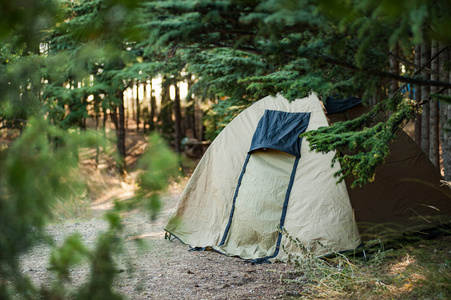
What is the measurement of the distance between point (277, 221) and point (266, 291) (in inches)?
47.2

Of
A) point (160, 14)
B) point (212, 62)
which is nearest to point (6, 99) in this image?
point (160, 14)

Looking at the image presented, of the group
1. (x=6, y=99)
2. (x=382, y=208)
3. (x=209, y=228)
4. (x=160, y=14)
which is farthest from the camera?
(x=209, y=228)

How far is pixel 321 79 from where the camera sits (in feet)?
9.63

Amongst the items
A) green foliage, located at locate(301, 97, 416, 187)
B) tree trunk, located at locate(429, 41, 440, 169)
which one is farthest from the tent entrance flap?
tree trunk, located at locate(429, 41, 440, 169)

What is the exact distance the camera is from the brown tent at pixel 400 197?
4504mm

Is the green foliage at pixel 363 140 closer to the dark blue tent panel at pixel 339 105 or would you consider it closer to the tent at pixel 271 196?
the tent at pixel 271 196

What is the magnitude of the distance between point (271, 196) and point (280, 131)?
803 millimetres

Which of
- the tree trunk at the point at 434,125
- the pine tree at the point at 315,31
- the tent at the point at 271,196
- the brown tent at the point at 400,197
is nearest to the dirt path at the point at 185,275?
the tent at the point at 271,196

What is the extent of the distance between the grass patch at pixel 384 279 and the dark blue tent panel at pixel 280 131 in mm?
1293

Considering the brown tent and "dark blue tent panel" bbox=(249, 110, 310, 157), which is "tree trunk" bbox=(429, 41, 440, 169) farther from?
"dark blue tent panel" bbox=(249, 110, 310, 157)

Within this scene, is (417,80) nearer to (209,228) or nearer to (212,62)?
(209,228)

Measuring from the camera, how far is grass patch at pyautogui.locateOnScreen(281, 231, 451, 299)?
308 centimetres

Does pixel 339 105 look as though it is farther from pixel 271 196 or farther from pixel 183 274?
pixel 183 274

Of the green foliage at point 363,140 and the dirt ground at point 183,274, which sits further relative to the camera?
the dirt ground at point 183,274
